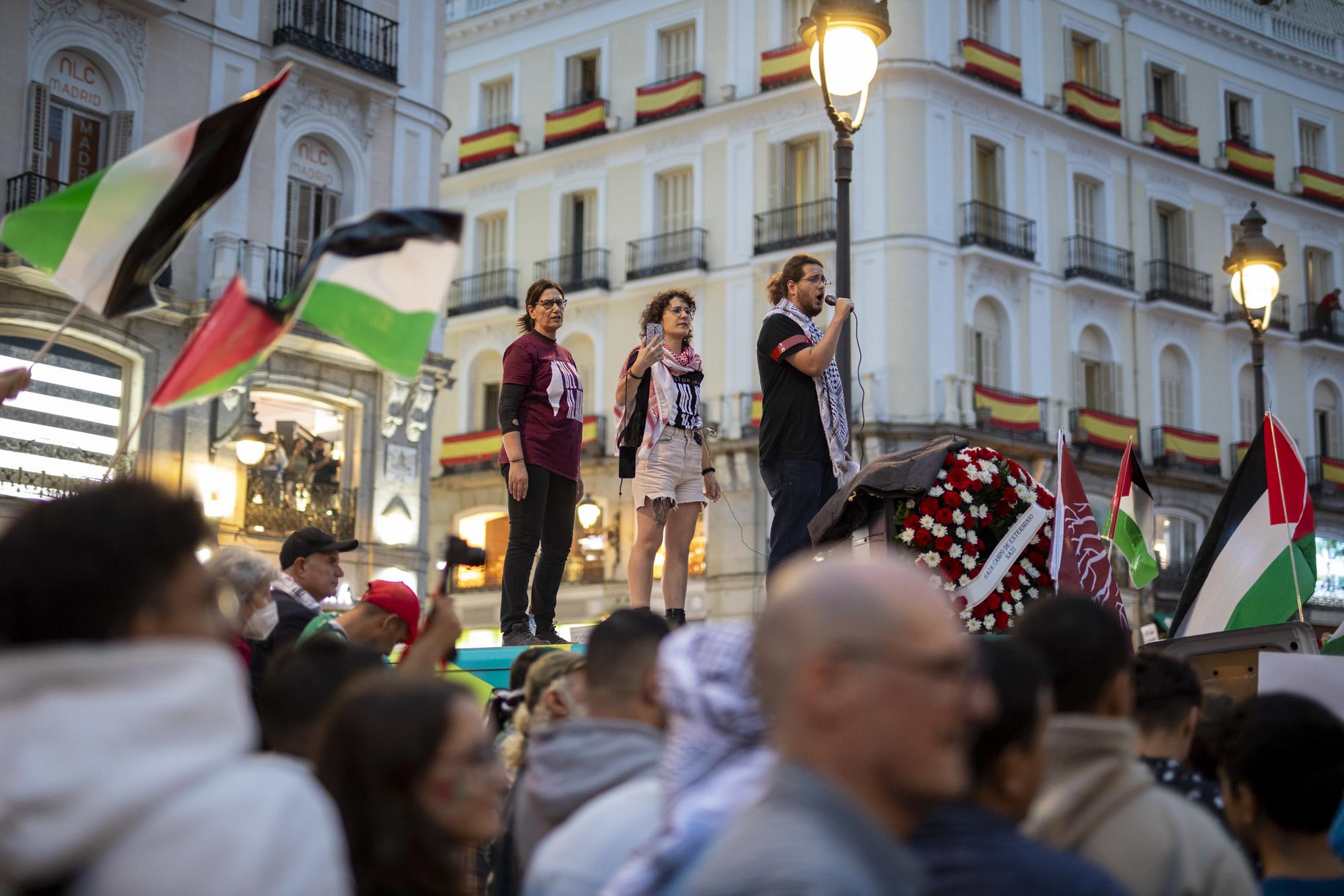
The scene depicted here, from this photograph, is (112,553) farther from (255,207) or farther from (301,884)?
(255,207)

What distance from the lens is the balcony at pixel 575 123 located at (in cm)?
3750

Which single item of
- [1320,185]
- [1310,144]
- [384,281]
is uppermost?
[1310,144]

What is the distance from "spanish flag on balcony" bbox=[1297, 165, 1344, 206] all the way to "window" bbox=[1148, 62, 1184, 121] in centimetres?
417

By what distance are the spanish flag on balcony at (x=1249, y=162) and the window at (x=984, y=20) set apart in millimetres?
7624

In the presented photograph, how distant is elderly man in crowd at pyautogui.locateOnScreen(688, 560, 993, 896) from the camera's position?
243 cm

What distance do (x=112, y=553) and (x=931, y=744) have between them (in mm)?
1378

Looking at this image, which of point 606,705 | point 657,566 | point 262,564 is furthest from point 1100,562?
point 657,566

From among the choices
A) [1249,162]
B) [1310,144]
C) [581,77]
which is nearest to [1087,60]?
[1249,162]

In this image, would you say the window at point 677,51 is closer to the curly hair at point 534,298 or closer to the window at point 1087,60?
the window at point 1087,60

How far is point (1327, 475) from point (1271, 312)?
13.9 ft

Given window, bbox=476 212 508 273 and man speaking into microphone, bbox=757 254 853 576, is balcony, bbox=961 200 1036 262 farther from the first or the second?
Answer: man speaking into microphone, bbox=757 254 853 576

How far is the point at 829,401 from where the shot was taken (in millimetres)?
9047

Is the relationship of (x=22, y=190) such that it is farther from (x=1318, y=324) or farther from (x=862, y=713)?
(x=1318, y=324)

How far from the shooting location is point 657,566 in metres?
35.4
